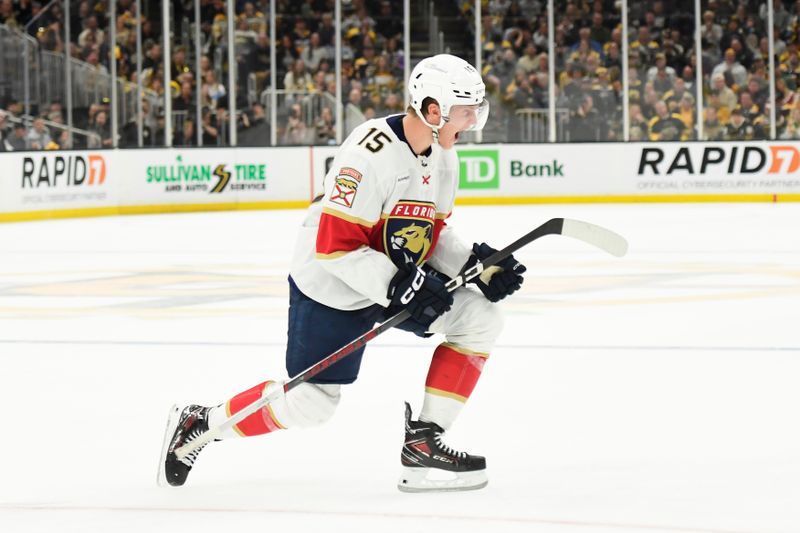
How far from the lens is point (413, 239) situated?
294cm

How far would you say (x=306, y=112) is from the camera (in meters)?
14.3

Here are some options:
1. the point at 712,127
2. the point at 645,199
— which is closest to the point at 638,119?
the point at 712,127

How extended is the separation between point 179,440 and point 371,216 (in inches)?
28.4

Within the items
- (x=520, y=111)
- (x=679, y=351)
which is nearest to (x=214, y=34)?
(x=520, y=111)

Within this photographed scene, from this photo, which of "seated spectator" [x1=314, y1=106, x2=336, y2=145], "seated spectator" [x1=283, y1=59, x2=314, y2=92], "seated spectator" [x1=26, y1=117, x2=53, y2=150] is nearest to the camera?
"seated spectator" [x1=26, y1=117, x2=53, y2=150]

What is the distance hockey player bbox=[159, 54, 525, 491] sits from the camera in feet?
9.15

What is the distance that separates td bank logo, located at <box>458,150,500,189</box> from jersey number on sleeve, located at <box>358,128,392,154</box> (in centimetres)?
1113

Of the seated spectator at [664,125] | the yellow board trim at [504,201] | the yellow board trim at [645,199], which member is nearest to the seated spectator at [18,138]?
the yellow board trim at [504,201]

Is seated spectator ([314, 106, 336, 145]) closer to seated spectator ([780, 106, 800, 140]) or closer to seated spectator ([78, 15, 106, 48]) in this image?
seated spectator ([78, 15, 106, 48])

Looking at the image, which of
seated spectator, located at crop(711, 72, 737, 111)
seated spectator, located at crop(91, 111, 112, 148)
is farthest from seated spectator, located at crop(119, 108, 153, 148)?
seated spectator, located at crop(711, 72, 737, 111)

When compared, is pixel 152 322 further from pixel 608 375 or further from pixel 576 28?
pixel 576 28

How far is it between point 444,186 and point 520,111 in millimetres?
11516

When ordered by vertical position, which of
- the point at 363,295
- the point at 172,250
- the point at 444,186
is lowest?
the point at 172,250

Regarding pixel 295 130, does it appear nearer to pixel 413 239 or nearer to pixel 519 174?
pixel 519 174
